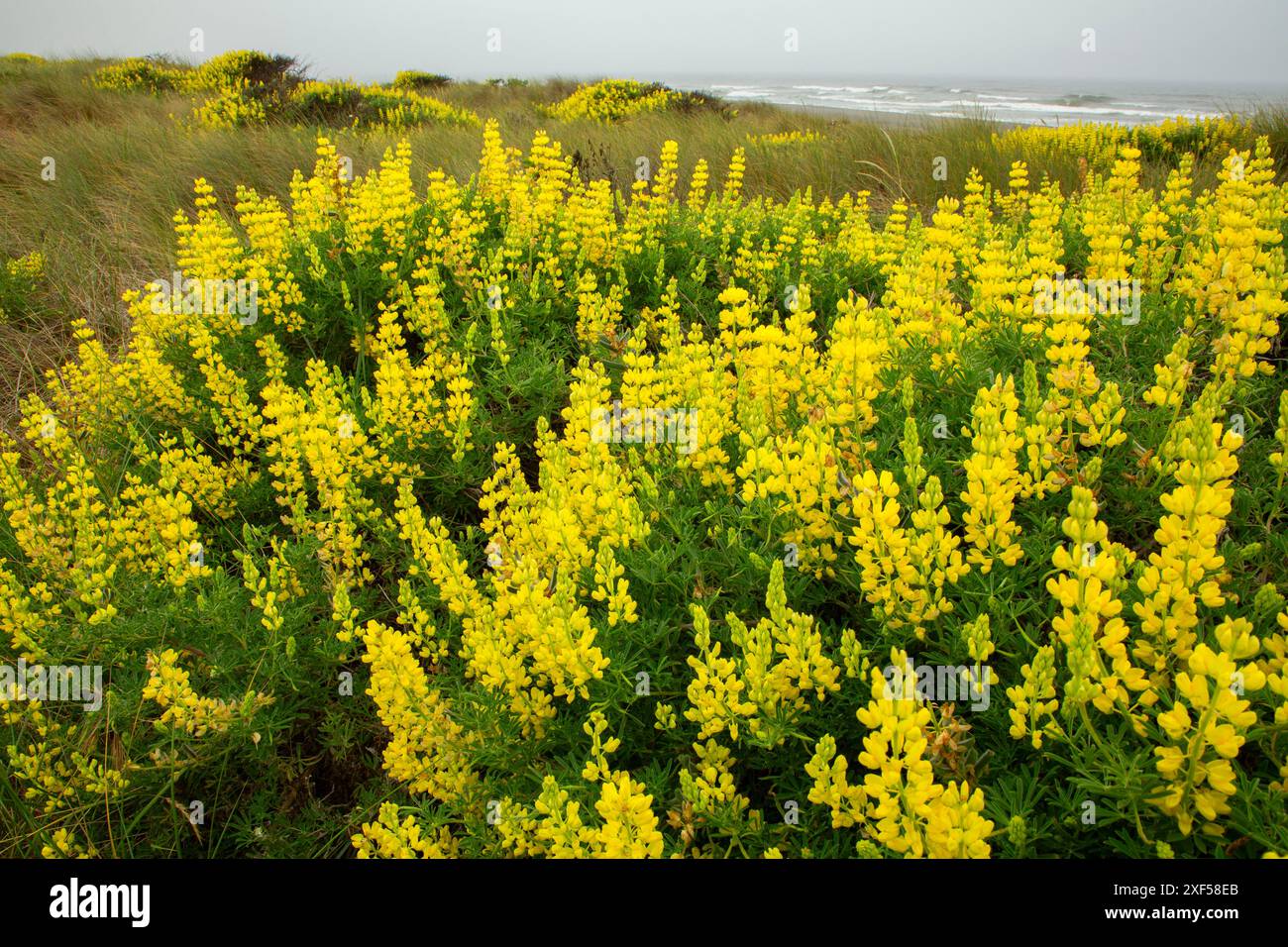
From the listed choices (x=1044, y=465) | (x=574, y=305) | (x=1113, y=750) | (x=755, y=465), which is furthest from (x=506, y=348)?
(x=1113, y=750)

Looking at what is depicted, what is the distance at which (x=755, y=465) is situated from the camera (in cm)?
236

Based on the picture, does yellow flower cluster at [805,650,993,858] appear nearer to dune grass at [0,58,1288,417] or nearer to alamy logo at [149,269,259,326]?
alamy logo at [149,269,259,326]

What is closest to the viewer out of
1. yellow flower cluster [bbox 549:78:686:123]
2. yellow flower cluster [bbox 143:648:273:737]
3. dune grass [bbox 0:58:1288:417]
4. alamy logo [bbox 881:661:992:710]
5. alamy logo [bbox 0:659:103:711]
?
alamy logo [bbox 881:661:992:710]

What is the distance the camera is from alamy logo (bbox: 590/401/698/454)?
276 cm

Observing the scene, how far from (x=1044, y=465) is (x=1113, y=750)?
0.94 meters

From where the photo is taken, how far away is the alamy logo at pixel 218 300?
421 cm

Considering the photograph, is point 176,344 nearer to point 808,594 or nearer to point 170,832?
point 170,832

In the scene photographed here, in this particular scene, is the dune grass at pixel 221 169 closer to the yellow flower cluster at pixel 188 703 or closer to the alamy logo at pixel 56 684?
the alamy logo at pixel 56 684

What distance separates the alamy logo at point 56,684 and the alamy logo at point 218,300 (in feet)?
6.72

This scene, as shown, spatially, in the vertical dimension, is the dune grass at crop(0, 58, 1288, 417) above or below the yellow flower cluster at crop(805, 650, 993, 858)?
above

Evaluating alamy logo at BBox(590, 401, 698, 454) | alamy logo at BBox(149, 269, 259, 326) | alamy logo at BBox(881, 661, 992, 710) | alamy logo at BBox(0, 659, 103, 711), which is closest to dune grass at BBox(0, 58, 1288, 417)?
alamy logo at BBox(149, 269, 259, 326)
